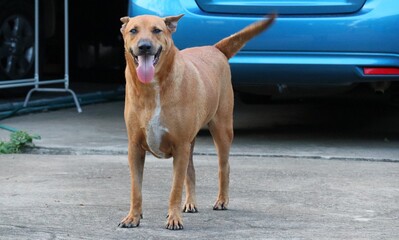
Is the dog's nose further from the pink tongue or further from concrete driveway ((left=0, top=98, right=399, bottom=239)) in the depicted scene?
concrete driveway ((left=0, top=98, right=399, bottom=239))

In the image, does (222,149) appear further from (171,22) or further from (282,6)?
(282,6)

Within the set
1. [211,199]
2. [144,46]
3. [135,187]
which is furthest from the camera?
[211,199]

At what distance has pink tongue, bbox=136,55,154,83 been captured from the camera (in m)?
4.57

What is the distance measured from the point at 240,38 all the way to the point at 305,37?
1.25 meters

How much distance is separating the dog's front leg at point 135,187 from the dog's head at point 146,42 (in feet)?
1.41

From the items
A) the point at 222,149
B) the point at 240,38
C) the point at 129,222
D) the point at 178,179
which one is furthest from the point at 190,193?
the point at 240,38

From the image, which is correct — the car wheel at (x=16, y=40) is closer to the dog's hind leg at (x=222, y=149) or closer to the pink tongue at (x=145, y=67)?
the dog's hind leg at (x=222, y=149)

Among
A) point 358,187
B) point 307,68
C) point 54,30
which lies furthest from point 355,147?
point 54,30

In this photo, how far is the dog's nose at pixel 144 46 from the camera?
4.54 m

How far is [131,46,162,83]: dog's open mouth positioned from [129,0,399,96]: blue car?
220cm

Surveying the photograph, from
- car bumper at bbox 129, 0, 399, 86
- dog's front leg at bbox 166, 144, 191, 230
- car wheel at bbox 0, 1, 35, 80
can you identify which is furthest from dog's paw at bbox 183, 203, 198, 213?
car wheel at bbox 0, 1, 35, 80

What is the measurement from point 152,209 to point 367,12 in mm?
2247

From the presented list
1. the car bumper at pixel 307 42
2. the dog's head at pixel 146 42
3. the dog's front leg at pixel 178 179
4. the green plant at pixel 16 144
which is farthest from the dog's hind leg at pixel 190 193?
the green plant at pixel 16 144

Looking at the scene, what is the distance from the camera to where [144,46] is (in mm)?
4535
